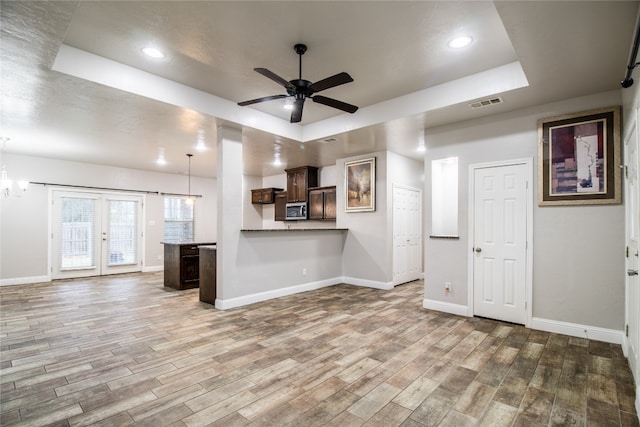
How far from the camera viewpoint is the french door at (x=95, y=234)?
7371mm

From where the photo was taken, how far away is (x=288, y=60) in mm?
3355

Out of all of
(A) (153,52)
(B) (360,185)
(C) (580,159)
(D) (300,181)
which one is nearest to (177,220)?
(D) (300,181)

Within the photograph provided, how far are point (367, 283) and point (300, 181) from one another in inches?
124

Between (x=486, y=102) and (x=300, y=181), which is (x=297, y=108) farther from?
(x=300, y=181)

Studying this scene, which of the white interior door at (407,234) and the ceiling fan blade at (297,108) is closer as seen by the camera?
the ceiling fan blade at (297,108)

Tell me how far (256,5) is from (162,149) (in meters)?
4.67

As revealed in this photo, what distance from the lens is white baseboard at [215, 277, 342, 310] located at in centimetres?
459

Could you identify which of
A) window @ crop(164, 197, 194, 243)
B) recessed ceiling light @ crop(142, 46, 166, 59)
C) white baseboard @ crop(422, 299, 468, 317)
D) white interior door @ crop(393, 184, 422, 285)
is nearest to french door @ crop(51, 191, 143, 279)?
window @ crop(164, 197, 194, 243)

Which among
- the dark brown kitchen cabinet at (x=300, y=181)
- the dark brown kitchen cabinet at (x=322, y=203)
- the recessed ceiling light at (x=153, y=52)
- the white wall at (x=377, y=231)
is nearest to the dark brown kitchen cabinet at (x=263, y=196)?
the dark brown kitchen cabinet at (x=300, y=181)

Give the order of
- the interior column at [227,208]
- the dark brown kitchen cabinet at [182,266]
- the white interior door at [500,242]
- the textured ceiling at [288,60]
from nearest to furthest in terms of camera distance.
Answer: the textured ceiling at [288,60], the white interior door at [500,242], the interior column at [227,208], the dark brown kitchen cabinet at [182,266]

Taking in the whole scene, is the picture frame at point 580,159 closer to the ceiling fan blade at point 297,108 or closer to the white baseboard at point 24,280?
the ceiling fan blade at point 297,108

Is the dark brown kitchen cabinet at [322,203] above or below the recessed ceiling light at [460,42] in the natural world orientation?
A: below

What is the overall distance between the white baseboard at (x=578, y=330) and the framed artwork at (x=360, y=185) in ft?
10.7

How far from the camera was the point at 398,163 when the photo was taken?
21.2 ft
